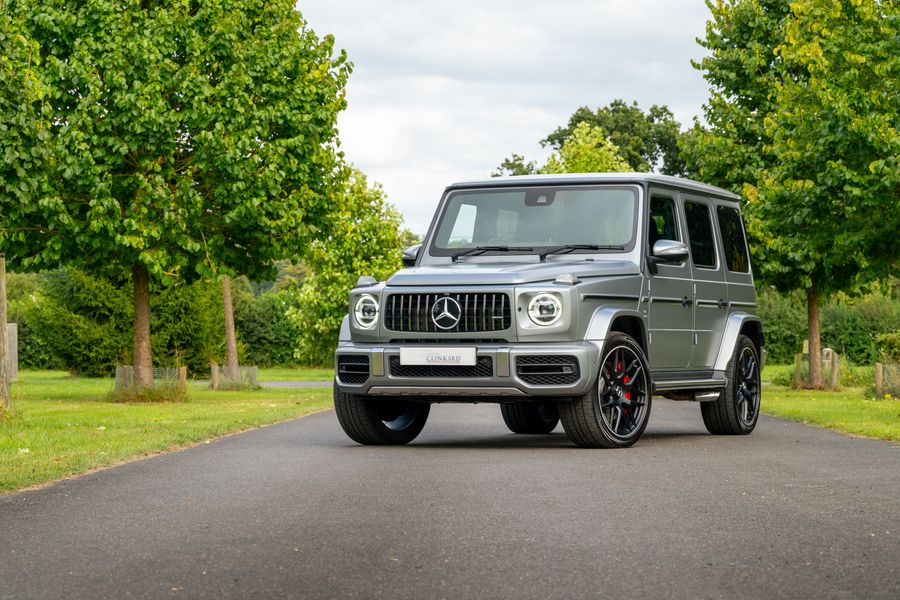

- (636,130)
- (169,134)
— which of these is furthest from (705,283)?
(636,130)

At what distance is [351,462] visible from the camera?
10.7 metres

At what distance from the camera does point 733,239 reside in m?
14.7

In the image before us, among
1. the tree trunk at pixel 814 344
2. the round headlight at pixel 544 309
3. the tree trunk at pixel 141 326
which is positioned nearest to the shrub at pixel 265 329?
the tree trunk at pixel 814 344

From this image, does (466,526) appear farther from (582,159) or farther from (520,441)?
(582,159)

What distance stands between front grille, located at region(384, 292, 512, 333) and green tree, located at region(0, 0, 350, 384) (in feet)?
36.4

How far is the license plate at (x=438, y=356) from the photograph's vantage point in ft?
37.1

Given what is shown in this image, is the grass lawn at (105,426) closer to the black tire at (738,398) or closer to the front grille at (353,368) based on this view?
the front grille at (353,368)

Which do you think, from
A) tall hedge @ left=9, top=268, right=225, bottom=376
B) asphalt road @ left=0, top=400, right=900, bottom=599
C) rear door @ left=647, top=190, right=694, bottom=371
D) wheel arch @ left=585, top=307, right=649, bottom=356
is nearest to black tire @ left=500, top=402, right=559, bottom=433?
rear door @ left=647, top=190, right=694, bottom=371

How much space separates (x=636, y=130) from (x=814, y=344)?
157ft

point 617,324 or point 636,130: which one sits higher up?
point 636,130

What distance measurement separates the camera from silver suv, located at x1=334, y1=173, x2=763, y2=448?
1127cm

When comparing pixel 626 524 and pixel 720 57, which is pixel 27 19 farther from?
pixel 626 524

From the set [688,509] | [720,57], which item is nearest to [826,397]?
[720,57]

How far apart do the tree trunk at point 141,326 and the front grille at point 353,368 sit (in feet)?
43.2
